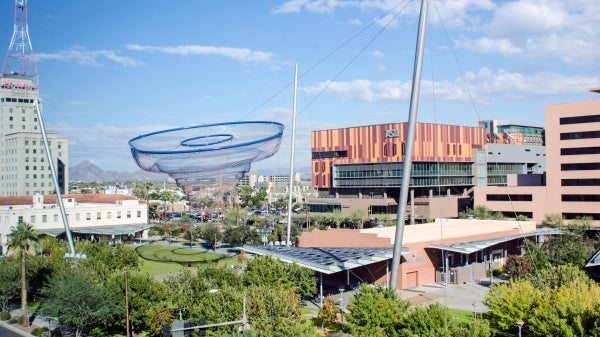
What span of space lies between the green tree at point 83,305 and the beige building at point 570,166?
201ft

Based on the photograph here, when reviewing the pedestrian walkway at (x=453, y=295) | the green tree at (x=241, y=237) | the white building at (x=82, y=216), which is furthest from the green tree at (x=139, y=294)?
the white building at (x=82, y=216)

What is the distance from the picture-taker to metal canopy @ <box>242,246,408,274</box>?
139 feet

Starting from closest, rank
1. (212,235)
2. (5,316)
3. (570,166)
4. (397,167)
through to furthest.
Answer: (5,316)
(570,166)
(212,235)
(397,167)

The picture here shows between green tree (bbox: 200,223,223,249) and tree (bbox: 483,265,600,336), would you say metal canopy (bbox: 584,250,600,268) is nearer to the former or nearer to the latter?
tree (bbox: 483,265,600,336)

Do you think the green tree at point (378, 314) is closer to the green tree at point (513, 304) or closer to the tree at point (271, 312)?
the tree at point (271, 312)

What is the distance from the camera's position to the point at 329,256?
151 ft

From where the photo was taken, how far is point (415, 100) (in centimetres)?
2747

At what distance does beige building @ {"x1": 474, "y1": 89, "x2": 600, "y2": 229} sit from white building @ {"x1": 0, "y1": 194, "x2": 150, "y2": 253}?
6071cm

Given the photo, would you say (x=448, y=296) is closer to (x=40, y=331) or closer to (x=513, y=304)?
(x=513, y=304)

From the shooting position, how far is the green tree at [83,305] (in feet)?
117

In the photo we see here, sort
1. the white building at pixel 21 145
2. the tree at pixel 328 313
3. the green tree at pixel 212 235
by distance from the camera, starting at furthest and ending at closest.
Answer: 1. the white building at pixel 21 145
2. the green tree at pixel 212 235
3. the tree at pixel 328 313

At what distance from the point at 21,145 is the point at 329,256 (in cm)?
12052

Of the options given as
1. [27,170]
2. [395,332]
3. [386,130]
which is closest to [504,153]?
[386,130]

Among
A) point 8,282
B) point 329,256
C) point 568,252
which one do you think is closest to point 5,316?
point 8,282
